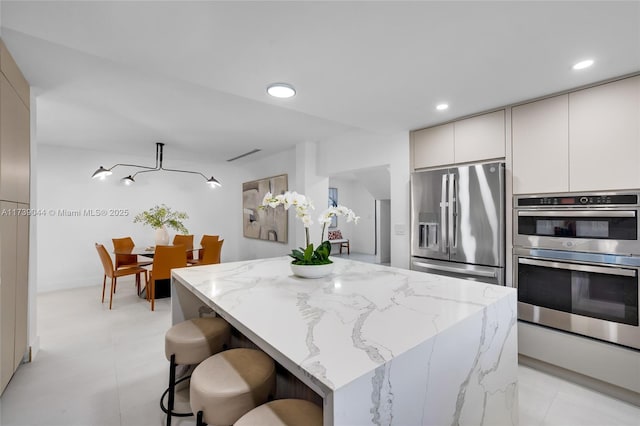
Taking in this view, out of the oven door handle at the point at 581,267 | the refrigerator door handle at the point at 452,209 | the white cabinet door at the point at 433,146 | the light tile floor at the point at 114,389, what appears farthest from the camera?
the white cabinet door at the point at 433,146

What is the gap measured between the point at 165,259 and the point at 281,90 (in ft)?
9.12

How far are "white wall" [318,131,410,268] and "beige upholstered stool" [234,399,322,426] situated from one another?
2623mm

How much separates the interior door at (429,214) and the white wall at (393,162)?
0.68 feet

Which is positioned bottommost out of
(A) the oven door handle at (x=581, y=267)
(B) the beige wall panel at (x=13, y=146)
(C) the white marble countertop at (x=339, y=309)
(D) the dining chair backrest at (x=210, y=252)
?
(D) the dining chair backrest at (x=210, y=252)

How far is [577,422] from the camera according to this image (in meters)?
1.84

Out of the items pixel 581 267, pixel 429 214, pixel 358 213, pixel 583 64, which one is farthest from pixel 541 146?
pixel 358 213

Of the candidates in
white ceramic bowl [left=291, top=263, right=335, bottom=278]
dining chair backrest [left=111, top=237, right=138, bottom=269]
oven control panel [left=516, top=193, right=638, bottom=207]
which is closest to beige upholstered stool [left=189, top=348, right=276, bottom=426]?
white ceramic bowl [left=291, top=263, right=335, bottom=278]

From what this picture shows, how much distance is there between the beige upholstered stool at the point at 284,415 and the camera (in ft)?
3.27

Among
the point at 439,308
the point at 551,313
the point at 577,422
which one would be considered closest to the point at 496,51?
the point at 439,308

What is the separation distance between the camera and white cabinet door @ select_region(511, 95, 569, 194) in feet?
7.63

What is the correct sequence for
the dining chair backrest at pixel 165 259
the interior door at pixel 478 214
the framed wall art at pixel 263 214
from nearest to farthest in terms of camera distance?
1. the interior door at pixel 478 214
2. the dining chair backrest at pixel 165 259
3. the framed wall art at pixel 263 214

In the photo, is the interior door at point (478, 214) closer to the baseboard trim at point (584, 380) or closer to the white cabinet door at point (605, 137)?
the white cabinet door at point (605, 137)

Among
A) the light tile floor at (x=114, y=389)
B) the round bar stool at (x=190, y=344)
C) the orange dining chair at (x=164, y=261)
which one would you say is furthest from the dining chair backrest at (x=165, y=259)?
the round bar stool at (x=190, y=344)

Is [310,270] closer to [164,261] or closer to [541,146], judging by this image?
[541,146]
